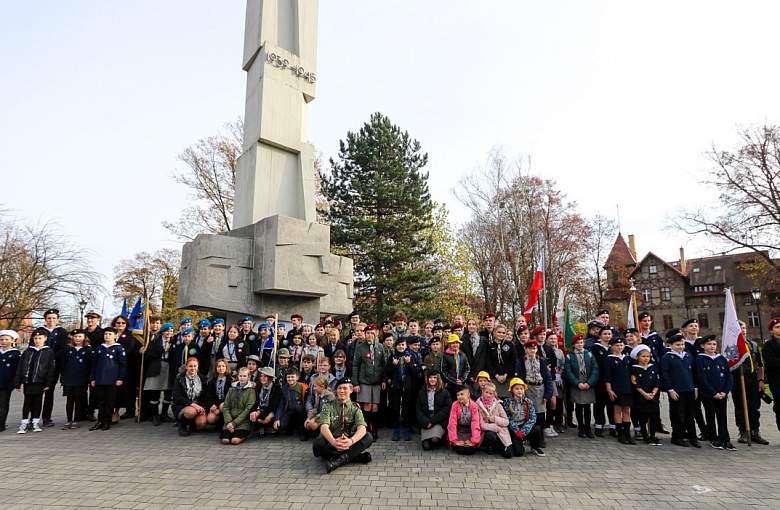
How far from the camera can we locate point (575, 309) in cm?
3045

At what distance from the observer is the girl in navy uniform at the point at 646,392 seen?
266 inches

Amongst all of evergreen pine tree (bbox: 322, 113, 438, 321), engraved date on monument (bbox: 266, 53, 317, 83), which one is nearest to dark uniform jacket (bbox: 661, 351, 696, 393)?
engraved date on monument (bbox: 266, 53, 317, 83)

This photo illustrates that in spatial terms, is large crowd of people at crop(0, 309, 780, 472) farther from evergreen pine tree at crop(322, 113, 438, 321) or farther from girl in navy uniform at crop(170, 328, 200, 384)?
evergreen pine tree at crop(322, 113, 438, 321)

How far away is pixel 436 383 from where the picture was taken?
6.62 m

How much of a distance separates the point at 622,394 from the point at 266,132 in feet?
30.8

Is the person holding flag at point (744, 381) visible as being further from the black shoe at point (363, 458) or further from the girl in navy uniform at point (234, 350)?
the girl in navy uniform at point (234, 350)

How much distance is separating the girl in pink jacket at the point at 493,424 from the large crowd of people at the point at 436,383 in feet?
0.05

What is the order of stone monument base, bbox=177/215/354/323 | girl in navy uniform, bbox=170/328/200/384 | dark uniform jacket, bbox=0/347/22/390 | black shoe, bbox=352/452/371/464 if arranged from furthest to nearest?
stone monument base, bbox=177/215/354/323, girl in navy uniform, bbox=170/328/200/384, dark uniform jacket, bbox=0/347/22/390, black shoe, bbox=352/452/371/464

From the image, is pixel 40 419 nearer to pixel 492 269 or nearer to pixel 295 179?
pixel 295 179

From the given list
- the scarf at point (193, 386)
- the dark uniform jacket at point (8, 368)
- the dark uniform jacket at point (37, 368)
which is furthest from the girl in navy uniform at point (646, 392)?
the dark uniform jacket at point (8, 368)

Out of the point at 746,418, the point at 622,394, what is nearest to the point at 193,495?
the point at 622,394

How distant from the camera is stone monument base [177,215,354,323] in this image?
970cm

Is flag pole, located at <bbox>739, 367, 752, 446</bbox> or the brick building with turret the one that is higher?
the brick building with turret

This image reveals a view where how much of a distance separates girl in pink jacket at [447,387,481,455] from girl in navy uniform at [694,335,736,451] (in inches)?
137
